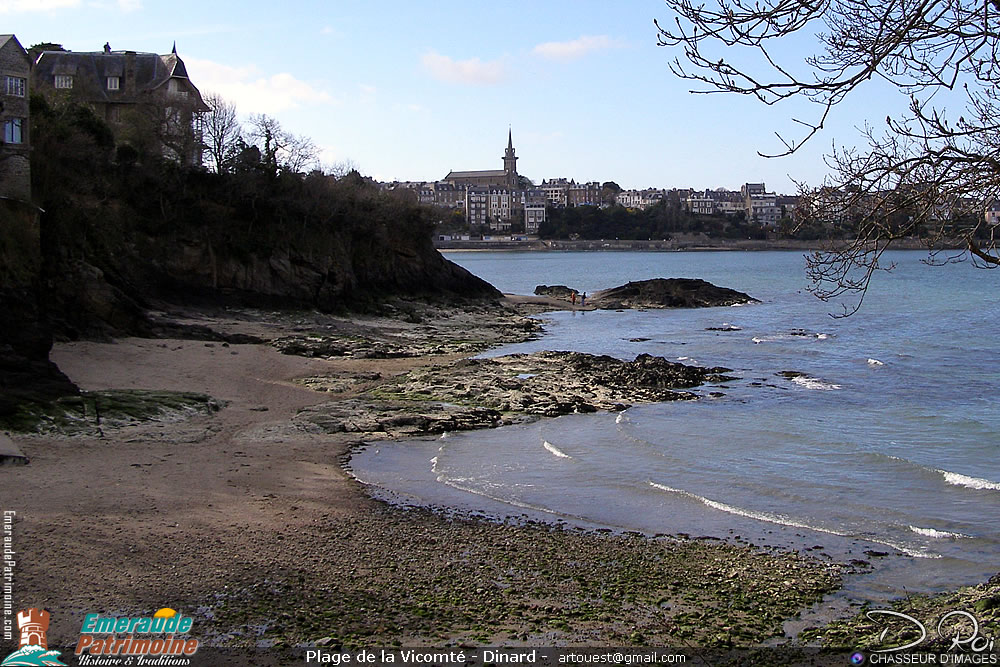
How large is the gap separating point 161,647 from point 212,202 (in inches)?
1464

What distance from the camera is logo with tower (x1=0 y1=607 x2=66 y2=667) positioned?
684cm

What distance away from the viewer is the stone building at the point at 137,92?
140 ft

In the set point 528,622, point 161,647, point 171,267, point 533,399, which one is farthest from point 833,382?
point 171,267

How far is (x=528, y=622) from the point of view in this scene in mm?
8203

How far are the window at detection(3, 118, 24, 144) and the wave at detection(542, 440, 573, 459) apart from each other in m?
19.9

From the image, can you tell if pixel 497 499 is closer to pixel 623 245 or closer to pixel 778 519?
pixel 778 519

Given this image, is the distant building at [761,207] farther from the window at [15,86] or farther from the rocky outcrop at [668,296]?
the window at [15,86]

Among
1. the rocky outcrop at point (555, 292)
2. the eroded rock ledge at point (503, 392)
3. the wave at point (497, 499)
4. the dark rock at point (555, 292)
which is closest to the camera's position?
the wave at point (497, 499)

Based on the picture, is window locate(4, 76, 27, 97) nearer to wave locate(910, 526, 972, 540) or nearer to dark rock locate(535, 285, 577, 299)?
wave locate(910, 526, 972, 540)

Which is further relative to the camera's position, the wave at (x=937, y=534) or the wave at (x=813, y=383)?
the wave at (x=813, y=383)

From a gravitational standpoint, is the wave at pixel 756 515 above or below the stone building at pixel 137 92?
below

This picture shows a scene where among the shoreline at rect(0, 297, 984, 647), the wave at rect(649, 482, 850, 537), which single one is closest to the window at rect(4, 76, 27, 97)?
the shoreline at rect(0, 297, 984, 647)
